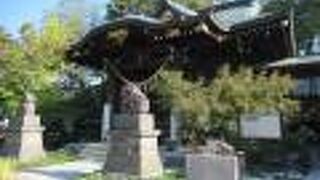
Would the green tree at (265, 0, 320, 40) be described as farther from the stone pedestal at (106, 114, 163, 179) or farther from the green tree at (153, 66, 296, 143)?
the stone pedestal at (106, 114, 163, 179)

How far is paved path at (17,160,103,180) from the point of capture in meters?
22.7

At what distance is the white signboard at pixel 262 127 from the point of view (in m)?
25.4

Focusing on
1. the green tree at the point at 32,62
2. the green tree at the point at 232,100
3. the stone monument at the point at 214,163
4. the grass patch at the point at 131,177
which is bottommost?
the grass patch at the point at 131,177

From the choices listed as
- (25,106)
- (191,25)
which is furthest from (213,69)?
(25,106)

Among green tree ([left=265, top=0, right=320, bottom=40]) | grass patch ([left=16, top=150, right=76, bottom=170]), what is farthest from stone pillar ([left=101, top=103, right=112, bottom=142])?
green tree ([left=265, top=0, right=320, bottom=40])

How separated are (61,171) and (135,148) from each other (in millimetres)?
4052

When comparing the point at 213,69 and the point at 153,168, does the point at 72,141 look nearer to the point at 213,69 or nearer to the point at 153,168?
the point at 213,69

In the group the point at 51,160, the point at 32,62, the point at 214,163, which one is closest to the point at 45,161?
the point at 51,160

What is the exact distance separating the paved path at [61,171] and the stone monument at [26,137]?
6.76 ft

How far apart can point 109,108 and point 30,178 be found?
12905 millimetres

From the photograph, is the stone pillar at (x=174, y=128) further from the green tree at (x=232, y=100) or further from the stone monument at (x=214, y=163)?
the stone monument at (x=214, y=163)

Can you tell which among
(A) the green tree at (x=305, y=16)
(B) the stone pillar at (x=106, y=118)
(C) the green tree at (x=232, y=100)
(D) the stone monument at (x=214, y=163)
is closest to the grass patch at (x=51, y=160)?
(B) the stone pillar at (x=106, y=118)

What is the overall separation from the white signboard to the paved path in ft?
18.9

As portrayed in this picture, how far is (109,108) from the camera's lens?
35.0 meters
